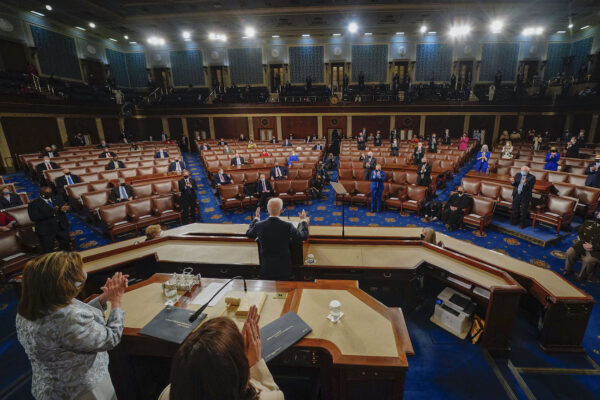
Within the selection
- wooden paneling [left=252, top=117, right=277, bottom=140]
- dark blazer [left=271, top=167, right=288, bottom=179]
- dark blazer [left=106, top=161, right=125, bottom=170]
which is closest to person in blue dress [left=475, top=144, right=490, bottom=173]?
dark blazer [left=271, top=167, right=288, bottom=179]

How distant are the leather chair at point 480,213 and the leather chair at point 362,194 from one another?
266cm

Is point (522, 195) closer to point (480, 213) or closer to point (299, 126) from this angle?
point (480, 213)

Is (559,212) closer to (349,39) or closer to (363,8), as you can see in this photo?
(363,8)

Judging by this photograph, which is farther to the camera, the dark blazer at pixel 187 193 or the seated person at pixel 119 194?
the seated person at pixel 119 194

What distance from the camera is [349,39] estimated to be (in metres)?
23.1

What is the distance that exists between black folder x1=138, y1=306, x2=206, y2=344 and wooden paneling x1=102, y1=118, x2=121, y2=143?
69.6ft

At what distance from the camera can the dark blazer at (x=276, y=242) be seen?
3264mm

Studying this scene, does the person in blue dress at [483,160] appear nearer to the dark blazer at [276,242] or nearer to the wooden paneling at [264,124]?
the dark blazer at [276,242]

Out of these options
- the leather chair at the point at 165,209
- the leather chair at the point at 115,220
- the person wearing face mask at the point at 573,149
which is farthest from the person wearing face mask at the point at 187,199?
the person wearing face mask at the point at 573,149

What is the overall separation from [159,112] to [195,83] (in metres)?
5.50

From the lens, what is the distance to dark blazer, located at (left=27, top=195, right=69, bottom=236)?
541cm

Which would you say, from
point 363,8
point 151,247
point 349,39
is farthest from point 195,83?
point 151,247

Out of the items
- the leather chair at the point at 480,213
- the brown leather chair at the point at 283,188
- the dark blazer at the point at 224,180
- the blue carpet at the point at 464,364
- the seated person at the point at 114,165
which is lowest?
the blue carpet at the point at 464,364

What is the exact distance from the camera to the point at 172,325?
7.76ft
